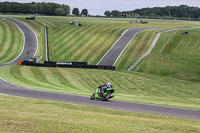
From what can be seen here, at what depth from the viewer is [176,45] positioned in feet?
336

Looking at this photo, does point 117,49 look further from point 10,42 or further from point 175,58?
point 10,42

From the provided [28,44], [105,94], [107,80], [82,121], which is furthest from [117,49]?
[82,121]

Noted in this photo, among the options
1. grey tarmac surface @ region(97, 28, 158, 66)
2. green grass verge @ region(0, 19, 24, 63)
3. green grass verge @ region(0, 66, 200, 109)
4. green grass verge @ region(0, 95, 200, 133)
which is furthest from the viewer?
green grass verge @ region(0, 19, 24, 63)

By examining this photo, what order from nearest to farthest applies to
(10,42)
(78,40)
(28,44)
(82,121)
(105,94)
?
(82,121) < (105,94) < (28,44) < (10,42) < (78,40)

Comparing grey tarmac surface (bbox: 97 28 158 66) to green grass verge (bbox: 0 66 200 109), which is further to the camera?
grey tarmac surface (bbox: 97 28 158 66)

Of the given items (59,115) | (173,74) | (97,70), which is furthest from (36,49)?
(59,115)

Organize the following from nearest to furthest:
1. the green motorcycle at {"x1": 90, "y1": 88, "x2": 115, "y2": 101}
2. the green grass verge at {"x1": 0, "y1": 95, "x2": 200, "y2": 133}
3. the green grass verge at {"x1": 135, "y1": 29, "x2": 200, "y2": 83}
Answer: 1. the green grass verge at {"x1": 0, "y1": 95, "x2": 200, "y2": 133}
2. the green motorcycle at {"x1": 90, "y1": 88, "x2": 115, "y2": 101}
3. the green grass verge at {"x1": 135, "y1": 29, "x2": 200, "y2": 83}

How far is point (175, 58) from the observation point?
285 feet

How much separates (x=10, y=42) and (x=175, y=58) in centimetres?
4435

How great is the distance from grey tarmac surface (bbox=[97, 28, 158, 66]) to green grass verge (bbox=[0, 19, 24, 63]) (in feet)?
72.0

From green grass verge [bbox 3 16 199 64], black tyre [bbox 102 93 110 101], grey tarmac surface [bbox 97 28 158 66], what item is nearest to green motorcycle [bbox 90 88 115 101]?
black tyre [bbox 102 93 110 101]

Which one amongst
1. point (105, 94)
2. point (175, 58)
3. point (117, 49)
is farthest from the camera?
point (117, 49)

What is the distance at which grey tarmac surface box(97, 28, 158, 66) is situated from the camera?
84594 millimetres

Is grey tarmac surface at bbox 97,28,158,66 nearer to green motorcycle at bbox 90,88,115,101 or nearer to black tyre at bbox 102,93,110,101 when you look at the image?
green motorcycle at bbox 90,88,115,101
